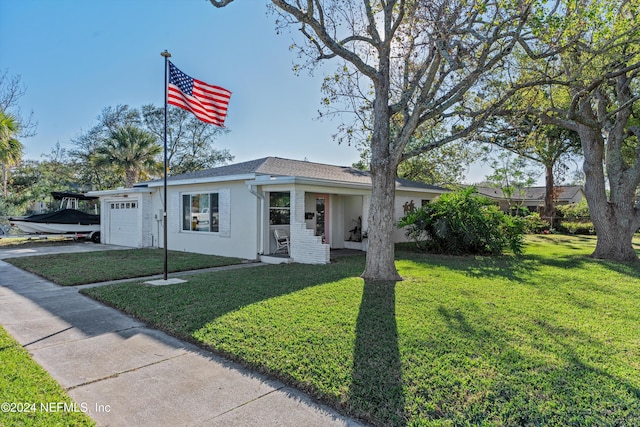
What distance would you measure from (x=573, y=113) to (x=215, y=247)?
40.1 feet

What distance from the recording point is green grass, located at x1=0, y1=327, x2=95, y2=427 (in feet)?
9.18

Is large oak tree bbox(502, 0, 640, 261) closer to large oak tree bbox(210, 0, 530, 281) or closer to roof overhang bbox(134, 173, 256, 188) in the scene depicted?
large oak tree bbox(210, 0, 530, 281)

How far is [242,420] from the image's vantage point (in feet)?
9.44

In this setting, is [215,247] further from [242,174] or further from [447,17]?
[447,17]

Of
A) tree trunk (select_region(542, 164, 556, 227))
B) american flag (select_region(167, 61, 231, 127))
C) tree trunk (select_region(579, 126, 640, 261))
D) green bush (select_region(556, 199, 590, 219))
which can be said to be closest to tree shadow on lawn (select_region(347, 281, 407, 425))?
american flag (select_region(167, 61, 231, 127))

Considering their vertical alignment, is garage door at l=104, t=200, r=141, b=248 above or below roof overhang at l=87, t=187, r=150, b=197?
below

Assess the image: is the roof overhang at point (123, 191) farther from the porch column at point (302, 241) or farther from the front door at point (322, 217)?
the porch column at point (302, 241)

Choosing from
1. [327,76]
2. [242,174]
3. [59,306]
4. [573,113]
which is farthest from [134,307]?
[573,113]

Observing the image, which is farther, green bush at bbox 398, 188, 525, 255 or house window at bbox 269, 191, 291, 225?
green bush at bbox 398, 188, 525, 255

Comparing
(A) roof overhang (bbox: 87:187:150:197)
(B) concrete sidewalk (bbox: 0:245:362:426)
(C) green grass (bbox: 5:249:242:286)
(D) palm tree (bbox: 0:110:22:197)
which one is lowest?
(B) concrete sidewalk (bbox: 0:245:362:426)

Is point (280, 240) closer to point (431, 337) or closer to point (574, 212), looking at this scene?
point (431, 337)

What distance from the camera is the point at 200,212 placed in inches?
528

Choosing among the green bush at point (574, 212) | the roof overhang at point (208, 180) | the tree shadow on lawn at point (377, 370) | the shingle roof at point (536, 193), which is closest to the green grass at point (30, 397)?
the tree shadow on lawn at point (377, 370)

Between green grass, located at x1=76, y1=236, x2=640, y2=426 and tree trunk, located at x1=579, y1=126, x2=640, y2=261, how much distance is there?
158 inches
